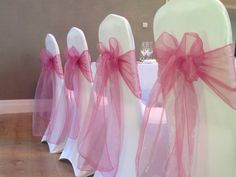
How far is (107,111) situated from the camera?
5.11 ft

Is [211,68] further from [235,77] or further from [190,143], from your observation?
[190,143]

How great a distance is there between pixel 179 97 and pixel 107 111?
23.8 inches

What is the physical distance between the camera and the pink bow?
194cm

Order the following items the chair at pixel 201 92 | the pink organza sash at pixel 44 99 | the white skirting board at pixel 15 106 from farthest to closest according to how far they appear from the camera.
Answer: the white skirting board at pixel 15 106, the pink organza sash at pixel 44 99, the chair at pixel 201 92

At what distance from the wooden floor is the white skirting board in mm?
848

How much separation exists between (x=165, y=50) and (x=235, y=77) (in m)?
0.25

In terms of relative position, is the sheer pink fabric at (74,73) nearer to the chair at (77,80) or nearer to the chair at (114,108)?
the chair at (77,80)

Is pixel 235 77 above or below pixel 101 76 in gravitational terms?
above

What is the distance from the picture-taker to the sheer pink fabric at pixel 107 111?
1347mm

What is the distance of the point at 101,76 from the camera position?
153cm

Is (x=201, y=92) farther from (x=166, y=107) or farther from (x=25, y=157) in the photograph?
(x=25, y=157)

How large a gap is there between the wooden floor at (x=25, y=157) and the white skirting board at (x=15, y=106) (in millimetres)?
848

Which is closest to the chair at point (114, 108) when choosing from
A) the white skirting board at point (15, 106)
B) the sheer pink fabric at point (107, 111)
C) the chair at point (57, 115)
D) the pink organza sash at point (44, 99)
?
the sheer pink fabric at point (107, 111)

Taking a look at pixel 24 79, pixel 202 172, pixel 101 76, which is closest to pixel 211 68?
pixel 202 172
